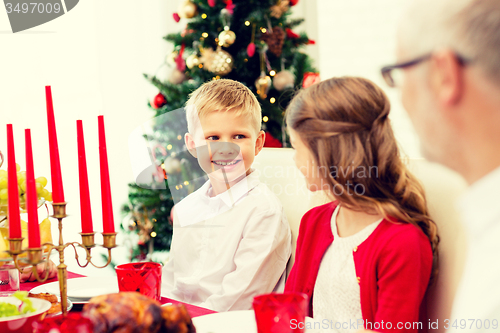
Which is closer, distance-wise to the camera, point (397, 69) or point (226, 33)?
point (397, 69)

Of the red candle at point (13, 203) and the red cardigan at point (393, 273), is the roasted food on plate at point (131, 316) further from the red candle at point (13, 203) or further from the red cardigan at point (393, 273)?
the red cardigan at point (393, 273)

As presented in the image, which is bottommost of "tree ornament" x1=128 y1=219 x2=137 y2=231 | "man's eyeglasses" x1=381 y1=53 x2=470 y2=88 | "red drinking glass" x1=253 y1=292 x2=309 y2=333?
"tree ornament" x1=128 y1=219 x2=137 y2=231

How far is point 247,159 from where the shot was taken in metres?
1.38

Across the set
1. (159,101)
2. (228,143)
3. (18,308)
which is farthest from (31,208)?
(159,101)

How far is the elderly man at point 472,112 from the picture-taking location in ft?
1.23

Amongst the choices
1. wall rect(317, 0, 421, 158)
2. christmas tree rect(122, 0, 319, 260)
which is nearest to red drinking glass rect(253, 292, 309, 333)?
christmas tree rect(122, 0, 319, 260)

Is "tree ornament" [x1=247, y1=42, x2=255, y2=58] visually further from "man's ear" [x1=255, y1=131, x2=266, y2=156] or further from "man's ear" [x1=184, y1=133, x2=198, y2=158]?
"man's ear" [x1=255, y1=131, x2=266, y2=156]

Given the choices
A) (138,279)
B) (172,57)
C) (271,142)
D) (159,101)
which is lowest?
(138,279)

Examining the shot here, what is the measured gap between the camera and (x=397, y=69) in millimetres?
461

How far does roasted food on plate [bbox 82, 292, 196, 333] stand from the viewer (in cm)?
49

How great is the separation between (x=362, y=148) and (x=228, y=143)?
552 mm

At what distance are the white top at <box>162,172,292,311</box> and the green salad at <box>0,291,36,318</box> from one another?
46 centimetres

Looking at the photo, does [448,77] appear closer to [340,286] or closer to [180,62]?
[340,286]

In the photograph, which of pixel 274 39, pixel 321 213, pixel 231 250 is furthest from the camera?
pixel 274 39
